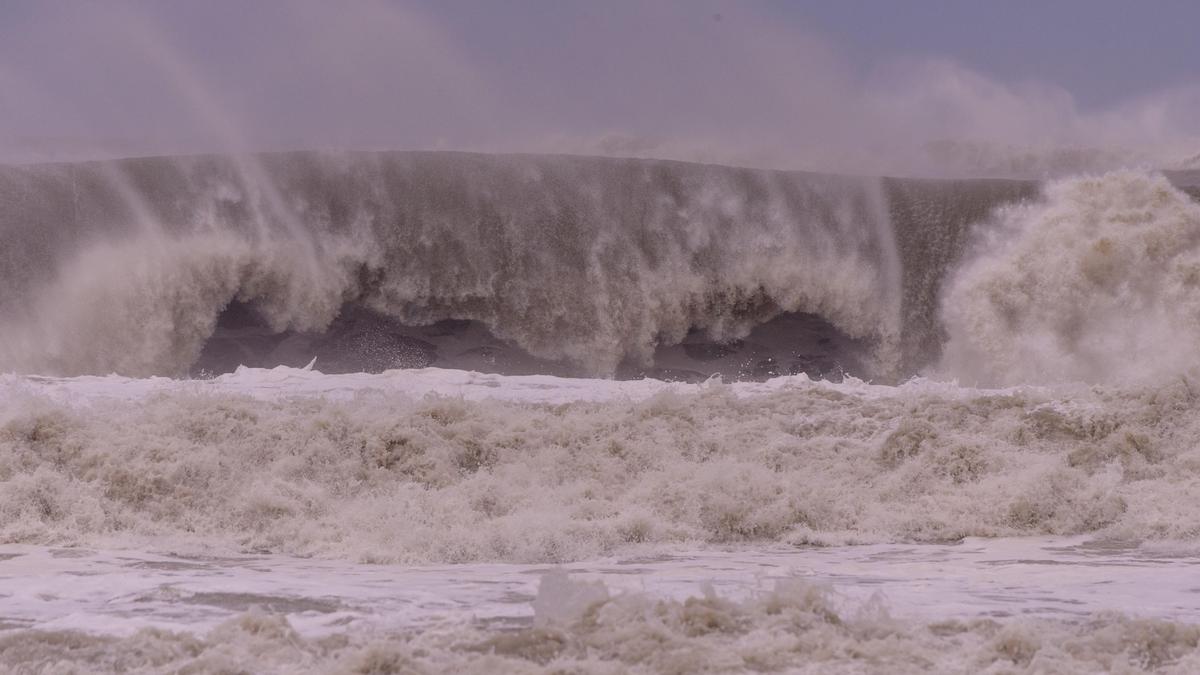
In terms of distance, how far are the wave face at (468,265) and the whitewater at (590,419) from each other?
33 millimetres

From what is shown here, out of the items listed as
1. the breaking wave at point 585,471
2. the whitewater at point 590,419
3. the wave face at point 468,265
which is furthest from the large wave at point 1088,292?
the breaking wave at point 585,471

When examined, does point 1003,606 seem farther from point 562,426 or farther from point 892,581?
point 562,426

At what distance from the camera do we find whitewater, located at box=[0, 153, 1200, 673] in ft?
14.8

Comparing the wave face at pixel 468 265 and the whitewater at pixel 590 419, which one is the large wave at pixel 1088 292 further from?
the wave face at pixel 468 265

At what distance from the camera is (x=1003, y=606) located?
191 inches

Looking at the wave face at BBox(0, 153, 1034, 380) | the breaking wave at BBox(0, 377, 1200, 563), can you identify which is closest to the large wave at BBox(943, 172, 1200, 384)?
the wave face at BBox(0, 153, 1034, 380)

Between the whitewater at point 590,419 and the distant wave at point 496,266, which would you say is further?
the distant wave at point 496,266

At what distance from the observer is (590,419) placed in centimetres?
820

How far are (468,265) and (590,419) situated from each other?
4062 mm

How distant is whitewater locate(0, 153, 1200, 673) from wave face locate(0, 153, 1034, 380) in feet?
0.11

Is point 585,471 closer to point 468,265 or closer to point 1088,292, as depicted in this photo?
point 468,265

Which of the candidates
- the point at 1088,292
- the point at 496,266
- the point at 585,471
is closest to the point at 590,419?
the point at 585,471

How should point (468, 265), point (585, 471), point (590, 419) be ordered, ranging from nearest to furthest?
point (585, 471) → point (590, 419) → point (468, 265)

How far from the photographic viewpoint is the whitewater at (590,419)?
14.8ft
